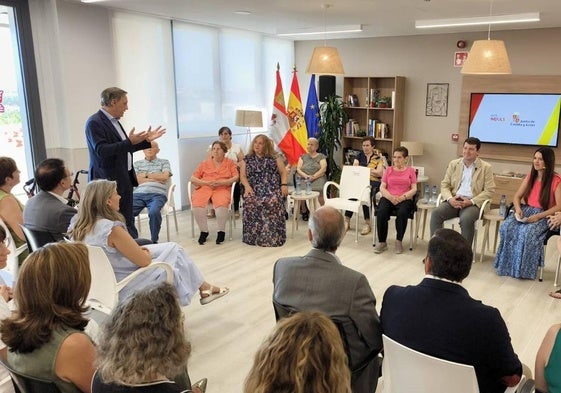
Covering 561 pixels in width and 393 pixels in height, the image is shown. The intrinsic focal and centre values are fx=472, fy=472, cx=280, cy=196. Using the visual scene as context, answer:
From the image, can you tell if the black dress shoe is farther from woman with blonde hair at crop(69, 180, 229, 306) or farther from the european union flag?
the european union flag

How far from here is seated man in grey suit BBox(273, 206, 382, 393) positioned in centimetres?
201

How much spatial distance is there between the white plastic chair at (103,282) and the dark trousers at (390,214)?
3.13 m

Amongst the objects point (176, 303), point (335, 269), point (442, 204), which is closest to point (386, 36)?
point (442, 204)

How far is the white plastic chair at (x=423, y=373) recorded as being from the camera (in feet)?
5.40

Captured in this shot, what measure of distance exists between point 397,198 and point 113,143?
10.1 feet

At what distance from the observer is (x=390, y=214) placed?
5.39 metres

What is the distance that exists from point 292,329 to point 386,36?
7.51 metres

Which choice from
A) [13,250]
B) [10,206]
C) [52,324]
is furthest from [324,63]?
[52,324]

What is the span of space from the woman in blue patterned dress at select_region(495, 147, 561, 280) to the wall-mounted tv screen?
256cm

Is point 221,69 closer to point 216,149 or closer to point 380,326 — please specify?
point 216,149

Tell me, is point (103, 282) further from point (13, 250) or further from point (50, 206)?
point (13, 250)

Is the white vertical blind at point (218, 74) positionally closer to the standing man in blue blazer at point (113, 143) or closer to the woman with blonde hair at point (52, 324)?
the standing man in blue blazer at point (113, 143)

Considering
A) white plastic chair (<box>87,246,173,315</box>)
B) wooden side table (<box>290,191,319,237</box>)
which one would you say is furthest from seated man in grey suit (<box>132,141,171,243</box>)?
white plastic chair (<box>87,246,173,315</box>)

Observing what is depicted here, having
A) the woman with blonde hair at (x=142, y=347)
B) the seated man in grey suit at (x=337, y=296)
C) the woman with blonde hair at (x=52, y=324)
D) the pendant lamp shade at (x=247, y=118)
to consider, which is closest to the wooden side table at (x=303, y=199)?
the pendant lamp shade at (x=247, y=118)
